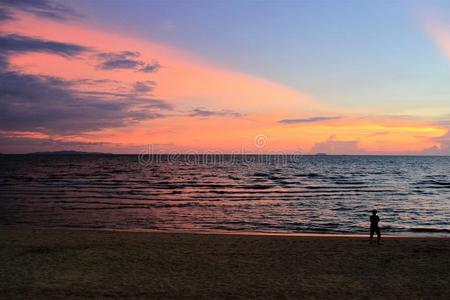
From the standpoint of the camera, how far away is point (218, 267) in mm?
12859

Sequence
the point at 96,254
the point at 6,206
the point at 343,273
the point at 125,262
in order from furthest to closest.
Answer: the point at 6,206 < the point at 96,254 < the point at 125,262 < the point at 343,273

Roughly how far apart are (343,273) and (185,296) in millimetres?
5027

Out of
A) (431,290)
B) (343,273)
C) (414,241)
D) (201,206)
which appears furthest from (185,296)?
(201,206)

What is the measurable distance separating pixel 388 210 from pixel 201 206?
544 inches

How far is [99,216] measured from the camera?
26.0m

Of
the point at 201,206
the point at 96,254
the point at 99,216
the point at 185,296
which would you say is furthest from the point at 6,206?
the point at 185,296

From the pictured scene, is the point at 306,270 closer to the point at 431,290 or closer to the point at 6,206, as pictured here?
the point at 431,290

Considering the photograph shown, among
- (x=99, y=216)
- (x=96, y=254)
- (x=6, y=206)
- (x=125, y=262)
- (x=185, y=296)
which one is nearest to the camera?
(x=185, y=296)

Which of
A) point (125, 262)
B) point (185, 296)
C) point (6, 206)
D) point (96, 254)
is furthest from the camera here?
point (6, 206)

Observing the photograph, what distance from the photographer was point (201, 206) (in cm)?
3180

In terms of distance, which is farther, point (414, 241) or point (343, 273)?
point (414, 241)

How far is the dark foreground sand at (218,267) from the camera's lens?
1047 centimetres

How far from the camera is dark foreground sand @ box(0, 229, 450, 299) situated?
10.5 metres

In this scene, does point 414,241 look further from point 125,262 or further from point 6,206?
point 6,206
